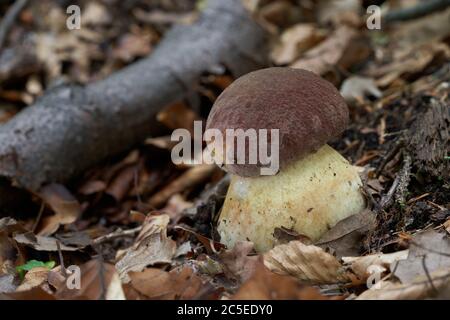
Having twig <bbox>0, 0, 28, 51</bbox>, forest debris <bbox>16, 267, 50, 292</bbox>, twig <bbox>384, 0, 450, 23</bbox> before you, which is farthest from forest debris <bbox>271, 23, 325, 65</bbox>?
forest debris <bbox>16, 267, 50, 292</bbox>

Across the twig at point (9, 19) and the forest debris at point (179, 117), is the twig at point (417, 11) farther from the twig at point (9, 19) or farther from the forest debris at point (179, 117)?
the twig at point (9, 19)

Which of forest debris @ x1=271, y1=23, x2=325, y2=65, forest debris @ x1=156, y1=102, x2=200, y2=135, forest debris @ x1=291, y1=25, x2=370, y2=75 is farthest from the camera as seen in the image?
forest debris @ x1=271, y1=23, x2=325, y2=65

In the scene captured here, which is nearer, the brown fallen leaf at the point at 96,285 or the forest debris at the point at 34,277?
the brown fallen leaf at the point at 96,285

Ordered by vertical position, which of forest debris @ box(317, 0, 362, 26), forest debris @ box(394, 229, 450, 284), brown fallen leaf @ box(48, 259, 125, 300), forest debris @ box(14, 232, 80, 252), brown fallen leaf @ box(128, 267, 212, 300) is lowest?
forest debris @ box(14, 232, 80, 252)

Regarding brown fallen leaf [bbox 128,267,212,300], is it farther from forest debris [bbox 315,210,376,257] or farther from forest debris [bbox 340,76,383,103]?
forest debris [bbox 340,76,383,103]

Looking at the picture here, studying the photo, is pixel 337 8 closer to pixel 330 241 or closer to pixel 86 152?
pixel 86 152

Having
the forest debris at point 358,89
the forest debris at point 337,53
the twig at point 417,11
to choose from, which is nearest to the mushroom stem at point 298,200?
the forest debris at point 358,89
